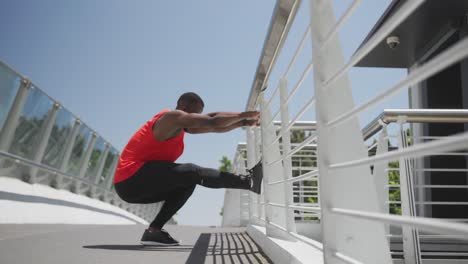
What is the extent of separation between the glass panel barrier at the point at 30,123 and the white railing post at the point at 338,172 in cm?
484

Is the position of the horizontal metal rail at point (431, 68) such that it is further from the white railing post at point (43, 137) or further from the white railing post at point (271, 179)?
the white railing post at point (43, 137)

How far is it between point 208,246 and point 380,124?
161 cm

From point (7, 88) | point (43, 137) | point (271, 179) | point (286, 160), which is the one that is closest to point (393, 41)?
point (271, 179)

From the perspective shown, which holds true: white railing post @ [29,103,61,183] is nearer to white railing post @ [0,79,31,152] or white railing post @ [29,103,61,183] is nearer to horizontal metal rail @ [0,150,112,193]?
horizontal metal rail @ [0,150,112,193]

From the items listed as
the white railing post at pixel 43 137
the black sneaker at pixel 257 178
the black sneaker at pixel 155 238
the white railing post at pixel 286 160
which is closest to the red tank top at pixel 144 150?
the black sneaker at pixel 155 238

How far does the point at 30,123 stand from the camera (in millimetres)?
5832

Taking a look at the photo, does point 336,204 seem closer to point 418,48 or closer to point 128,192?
point 128,192

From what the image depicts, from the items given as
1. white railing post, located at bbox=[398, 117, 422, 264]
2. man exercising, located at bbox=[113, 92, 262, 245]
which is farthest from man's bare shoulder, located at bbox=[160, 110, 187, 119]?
white railing post, located at bbox=[398, 117, 422, 264]

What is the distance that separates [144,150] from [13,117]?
2.71m

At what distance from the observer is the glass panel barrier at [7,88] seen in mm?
4953

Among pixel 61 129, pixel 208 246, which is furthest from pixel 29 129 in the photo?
pixel 208 246

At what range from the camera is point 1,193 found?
453 centimetres

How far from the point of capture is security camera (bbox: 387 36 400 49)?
23.8 feet

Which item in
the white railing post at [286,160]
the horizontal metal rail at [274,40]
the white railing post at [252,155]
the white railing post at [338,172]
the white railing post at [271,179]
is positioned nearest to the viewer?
the white railing post at [338,172]
